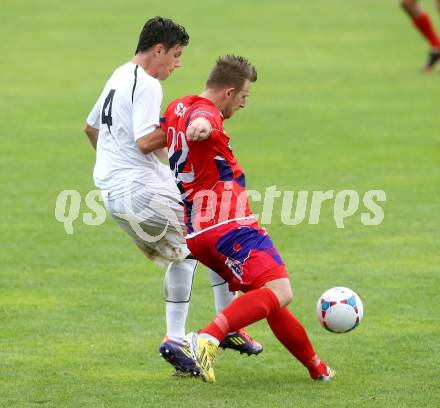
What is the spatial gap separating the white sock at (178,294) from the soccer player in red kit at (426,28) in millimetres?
15650

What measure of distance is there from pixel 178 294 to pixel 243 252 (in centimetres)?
86

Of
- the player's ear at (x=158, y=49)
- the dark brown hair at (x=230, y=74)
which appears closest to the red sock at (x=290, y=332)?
the dark brown hair at (x=230, y=74)

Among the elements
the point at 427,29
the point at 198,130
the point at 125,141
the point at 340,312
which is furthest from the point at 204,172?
the point at 427,29

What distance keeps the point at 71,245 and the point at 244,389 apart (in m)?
4.51

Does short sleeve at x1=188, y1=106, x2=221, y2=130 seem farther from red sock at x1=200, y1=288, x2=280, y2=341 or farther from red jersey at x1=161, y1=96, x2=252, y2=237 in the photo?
red sock at x1=200, y1=288, x2=280, y2=341

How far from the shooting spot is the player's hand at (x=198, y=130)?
6.15 meters

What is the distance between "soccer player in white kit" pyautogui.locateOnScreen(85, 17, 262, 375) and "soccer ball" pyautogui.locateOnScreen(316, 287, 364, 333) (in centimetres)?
52

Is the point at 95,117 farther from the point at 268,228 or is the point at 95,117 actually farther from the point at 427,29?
the point at 427,29

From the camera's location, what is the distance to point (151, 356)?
739cm

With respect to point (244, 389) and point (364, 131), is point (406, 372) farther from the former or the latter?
point (364, 131)

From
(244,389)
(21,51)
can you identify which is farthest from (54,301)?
(21,51)

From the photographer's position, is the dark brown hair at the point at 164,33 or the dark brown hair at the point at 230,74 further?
the dark brown hair at the point at 164,33

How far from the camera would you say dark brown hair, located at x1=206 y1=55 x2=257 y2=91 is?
258 inches

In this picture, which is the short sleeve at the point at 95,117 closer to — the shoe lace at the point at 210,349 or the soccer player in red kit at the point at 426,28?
the shoe lace at the point at 210,349
